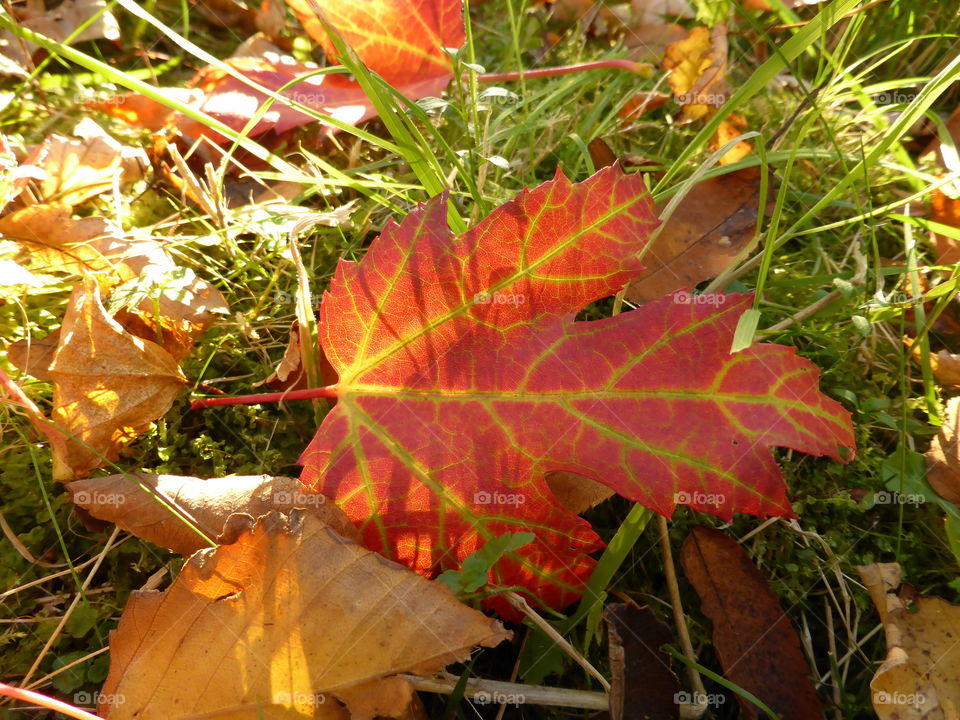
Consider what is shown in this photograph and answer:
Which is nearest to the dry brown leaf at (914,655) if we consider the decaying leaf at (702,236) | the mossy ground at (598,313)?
the mossy ground at (598,313)

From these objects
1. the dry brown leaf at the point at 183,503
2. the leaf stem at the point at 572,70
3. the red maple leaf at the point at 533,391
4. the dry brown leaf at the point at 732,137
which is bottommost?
the dry brown leaf at the point at 183,503

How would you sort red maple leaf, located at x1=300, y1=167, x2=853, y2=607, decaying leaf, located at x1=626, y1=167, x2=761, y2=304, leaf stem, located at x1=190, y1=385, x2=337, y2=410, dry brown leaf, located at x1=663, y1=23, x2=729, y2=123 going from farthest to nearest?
dry brown leaf, located at x1=663, y1=23, x2=729, y2=123 < decaying leaf, located at x1=626, y1=167, x2=761, y2=304 < leaf stem, located at x1=190, y1=385, x2=337, y2=410 < red maple leaf, located at x1=300, y1=167, x2=853, y2=607

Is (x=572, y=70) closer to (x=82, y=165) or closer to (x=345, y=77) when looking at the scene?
(x=345, y=77)

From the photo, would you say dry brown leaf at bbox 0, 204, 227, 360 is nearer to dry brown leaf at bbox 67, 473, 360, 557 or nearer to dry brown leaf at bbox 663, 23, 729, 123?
dry brown leaf at bbox 67, 473, 360, 557

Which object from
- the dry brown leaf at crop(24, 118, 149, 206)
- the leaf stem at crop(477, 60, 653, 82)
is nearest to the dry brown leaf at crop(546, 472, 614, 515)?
the leaf stem at crop(477, 60, 653, 82)

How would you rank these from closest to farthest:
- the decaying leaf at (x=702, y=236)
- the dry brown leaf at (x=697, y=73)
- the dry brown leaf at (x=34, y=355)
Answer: the dry brown leaf at (x=34, y=355), the decaying leaf at (x=702, y=236), the dry brown leaf at (x=697, y=73)

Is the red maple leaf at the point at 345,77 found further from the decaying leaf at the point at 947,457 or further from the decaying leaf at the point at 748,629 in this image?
the decaying leaf at the point at 947,457
